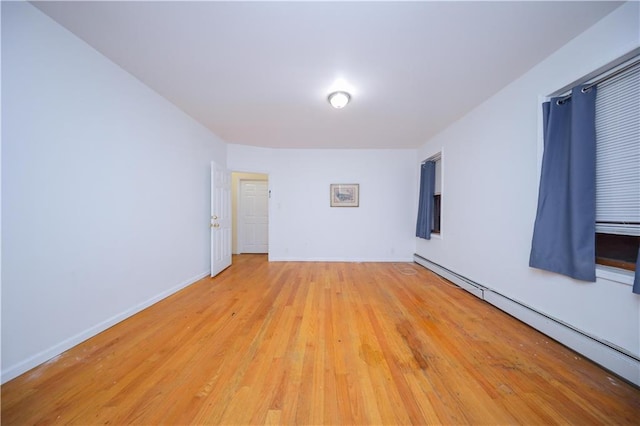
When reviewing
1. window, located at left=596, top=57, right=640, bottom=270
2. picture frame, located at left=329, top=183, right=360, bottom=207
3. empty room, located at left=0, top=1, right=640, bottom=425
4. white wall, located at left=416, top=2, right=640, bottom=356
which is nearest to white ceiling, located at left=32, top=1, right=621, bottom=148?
empty room, located at left=0, top=1, right=640, bottom=425

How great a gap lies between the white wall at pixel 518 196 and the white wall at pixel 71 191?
4102 mm

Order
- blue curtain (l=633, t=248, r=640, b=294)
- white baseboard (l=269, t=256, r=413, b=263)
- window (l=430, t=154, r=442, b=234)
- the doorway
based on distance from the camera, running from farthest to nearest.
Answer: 1. the doorway
2. white baseboard (l=269, t=256, r=413, b=263)
3. window (l=430, t=154, r=442, b=234)
4. blue curtain (l=633, t=248, r=640, b=294)

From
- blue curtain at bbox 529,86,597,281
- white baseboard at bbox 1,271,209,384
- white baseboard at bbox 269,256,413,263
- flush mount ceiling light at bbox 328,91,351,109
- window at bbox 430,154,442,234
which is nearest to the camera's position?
white baseboard at bbox 1,271,209,384

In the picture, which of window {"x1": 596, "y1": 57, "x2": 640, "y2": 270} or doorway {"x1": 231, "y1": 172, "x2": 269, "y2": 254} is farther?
doorway {"x1": 231, "y1": 172, "x2": 269, "y2": 254}

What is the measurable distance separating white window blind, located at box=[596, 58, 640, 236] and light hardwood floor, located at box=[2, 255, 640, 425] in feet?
3.59

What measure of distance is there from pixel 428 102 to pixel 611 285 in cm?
237

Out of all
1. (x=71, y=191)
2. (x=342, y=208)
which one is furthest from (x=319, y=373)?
(x=342, y=208)

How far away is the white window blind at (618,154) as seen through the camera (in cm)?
137

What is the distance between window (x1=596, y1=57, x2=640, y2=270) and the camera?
1.37 meters

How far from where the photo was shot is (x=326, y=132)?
11.7ft

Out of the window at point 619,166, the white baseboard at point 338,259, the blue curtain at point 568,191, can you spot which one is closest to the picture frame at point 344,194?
the white baseboard at point 338,259

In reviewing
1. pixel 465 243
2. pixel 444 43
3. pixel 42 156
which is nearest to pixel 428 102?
pixel 444 43

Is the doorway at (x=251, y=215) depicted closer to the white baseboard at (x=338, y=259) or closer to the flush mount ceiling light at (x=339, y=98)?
the white baseboard at (x=338, y=259)

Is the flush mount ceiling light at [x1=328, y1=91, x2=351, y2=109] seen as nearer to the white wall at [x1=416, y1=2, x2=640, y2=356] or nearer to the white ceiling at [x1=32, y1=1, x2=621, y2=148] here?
the white ceiling at [x1=32, y1=1, x2=621, y2=148]
